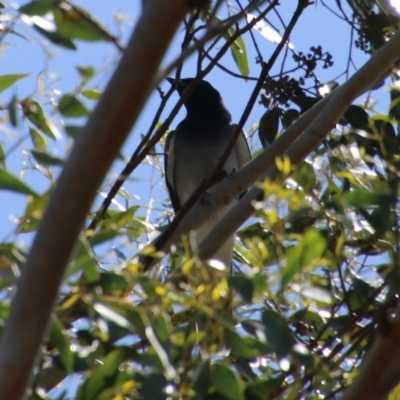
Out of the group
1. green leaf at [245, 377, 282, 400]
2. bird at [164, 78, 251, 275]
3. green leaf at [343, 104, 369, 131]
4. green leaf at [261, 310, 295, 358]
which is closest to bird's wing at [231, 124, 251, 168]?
bird at [164, 78, 251, 275]

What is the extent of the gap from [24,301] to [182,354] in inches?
14.9

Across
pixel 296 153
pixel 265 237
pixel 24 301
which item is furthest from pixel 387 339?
pixel 265 237

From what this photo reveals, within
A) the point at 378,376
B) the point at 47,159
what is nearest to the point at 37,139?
the point at 47,159

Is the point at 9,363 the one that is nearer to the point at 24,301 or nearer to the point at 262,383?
the point at 24,301

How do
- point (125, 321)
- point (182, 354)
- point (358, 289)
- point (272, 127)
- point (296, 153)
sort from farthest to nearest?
point (272, 127) → point (296, 153) → point (358, 289) → point (182, 354) → point (125, 321)

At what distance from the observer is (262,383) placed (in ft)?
3.43

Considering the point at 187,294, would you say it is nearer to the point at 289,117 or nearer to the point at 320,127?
the point at 320,127

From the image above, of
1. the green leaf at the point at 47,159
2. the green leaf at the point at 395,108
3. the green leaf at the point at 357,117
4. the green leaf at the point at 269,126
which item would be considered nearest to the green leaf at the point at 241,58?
the green leaf at the point at 269,126

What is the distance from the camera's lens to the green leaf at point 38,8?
1.14 meters

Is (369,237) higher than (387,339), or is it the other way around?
(369,237)

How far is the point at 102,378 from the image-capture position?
932 mm

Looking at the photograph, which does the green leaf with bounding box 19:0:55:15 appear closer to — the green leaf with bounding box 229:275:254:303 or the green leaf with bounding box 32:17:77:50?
the green leaf with bounding box 32:17:77:50

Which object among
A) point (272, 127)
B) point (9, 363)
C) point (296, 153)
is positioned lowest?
point (9, 363)

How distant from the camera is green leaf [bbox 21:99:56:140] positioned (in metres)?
1.31
